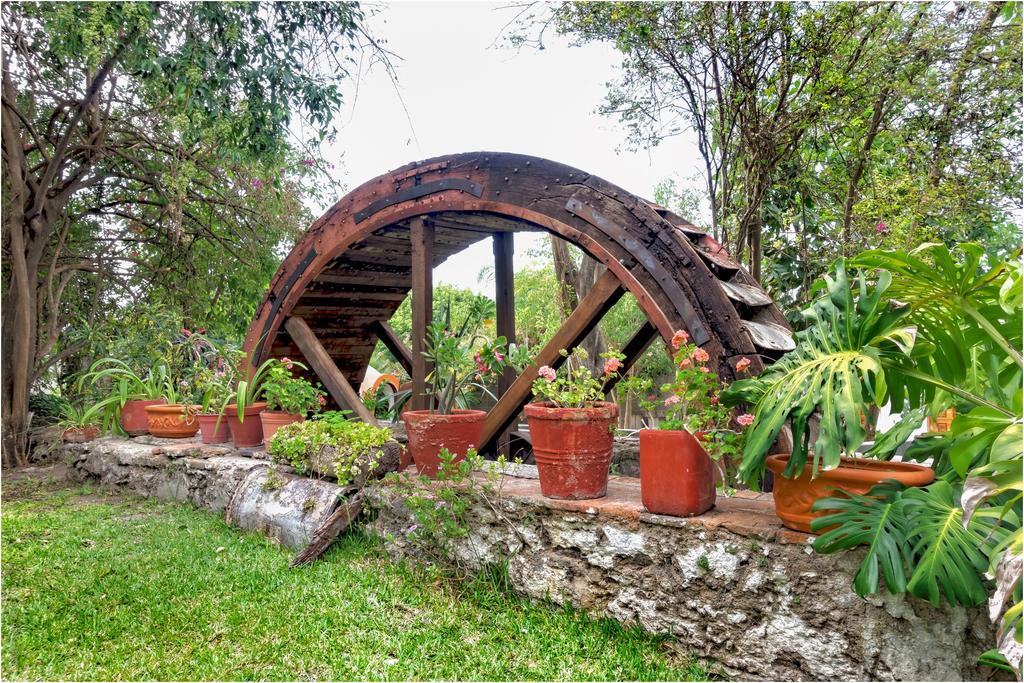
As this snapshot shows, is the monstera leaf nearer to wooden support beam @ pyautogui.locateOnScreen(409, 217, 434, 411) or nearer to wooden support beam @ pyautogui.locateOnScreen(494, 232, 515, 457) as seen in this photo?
wooden support beam @ pyautogui.locateOnScreen(409, 217, 434, 411)

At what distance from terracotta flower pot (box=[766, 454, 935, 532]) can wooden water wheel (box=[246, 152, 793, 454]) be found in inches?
25.7

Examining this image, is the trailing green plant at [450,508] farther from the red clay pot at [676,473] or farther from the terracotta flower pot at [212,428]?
the terracotta flower pot at [212,428]

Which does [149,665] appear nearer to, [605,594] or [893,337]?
[605,594]

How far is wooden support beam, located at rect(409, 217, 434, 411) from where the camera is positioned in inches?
161

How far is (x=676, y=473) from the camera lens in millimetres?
2531

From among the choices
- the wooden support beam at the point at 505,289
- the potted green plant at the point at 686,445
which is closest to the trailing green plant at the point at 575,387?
the potted green plant at the point at 686,445

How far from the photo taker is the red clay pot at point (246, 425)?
4953 mm

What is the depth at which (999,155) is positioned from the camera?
588cm

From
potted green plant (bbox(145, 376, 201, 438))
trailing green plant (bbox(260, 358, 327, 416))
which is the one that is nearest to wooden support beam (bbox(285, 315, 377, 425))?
trailing green plant (bbox(260, 358, 327, 416))

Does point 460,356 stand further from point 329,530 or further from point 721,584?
point 721,584

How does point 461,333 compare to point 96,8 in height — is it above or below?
below

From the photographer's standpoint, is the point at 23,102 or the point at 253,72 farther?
the point at 23,102

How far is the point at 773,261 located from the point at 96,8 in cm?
543

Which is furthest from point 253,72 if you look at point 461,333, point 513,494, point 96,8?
point 513,494
